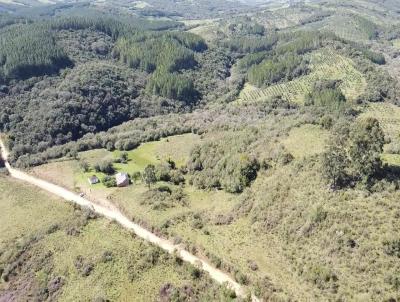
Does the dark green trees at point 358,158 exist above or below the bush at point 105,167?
above

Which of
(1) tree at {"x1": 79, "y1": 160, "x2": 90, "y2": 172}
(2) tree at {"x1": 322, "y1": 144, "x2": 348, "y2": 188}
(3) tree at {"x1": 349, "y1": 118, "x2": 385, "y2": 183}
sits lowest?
(1) tree at {"x1": 79, "y1": 160, "x2": 90, "y2": 172}

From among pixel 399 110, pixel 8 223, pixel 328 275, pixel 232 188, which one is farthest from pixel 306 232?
pixel 399 110

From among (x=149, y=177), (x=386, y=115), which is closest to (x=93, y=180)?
(x=149, y=177)

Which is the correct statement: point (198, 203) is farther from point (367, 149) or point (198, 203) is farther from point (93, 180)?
point (367, 149)

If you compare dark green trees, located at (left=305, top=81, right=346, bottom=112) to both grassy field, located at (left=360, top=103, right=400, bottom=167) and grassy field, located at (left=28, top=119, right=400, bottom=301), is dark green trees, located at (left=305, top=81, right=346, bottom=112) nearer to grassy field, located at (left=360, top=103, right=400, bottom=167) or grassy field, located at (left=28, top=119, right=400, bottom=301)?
grassy field, located at (left=360, top=103, right=400, bottom=167)

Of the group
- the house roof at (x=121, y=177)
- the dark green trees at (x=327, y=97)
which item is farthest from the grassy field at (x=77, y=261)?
the dark green trees at (x=327, y=97)

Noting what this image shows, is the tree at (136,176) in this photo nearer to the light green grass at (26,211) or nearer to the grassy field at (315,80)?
the light green grass at (26,211)

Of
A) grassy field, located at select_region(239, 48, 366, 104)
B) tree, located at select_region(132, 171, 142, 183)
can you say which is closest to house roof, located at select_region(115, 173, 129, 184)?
tree, located at select_region(132, 171, 142, 183)
